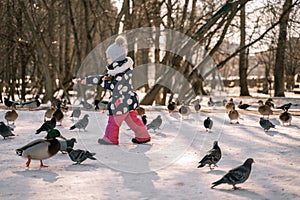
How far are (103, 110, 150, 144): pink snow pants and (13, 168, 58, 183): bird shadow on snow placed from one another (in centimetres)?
190

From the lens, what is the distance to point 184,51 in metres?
15.6

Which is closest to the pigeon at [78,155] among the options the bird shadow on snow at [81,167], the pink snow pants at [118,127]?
the bird shadow on snow at [81,167]

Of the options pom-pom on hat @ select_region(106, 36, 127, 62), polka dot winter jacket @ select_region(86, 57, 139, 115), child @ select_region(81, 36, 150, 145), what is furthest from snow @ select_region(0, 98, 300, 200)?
pom-pom on hat @ select_region(106, 36, 127, 62)

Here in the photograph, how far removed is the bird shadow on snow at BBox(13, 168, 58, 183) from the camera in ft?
15.9

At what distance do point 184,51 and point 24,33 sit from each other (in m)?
9.64

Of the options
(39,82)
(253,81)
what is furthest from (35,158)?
(253,81)

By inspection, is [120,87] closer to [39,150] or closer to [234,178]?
[39,150]

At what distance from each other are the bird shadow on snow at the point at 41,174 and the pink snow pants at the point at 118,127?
6.24 feet

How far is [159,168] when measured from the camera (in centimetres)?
547

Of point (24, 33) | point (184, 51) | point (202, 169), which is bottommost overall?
point (202, 169)

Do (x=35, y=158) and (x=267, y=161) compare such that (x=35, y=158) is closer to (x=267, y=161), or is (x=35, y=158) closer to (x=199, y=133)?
(x=267, y=161)

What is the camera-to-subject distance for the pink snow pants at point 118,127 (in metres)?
7.08

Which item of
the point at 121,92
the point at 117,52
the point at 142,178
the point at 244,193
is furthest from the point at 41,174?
the point at 117,52

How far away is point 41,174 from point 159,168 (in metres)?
1.42
